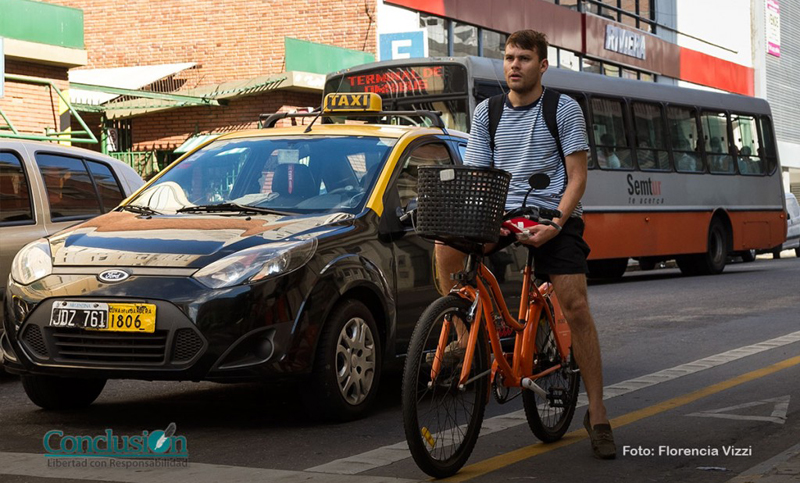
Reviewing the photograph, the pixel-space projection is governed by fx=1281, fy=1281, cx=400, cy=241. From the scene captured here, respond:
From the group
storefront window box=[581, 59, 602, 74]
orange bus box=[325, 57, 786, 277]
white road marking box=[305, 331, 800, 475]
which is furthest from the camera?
storefront window box=[581, 59, 602, 74]

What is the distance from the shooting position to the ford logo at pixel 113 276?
6363 mm

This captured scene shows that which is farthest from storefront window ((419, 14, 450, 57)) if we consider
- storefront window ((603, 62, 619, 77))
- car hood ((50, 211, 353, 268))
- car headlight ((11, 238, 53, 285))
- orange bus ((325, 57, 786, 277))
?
car headlight ((11, 238, 53, 285))

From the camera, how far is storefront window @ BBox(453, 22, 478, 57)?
97.4 ft

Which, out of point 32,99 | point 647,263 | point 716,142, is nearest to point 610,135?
point 716,142

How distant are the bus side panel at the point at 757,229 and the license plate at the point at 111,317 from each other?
1861 centimetres

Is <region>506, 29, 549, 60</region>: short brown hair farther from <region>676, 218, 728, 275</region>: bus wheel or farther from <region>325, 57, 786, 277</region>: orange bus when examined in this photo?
<region>676, 218, 728, 275</region>: bus wheel

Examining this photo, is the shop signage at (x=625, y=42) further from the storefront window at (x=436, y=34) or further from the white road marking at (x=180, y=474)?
the white road marking at (x=180, y=474)

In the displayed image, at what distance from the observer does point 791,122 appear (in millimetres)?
52594

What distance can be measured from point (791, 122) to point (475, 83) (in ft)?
125

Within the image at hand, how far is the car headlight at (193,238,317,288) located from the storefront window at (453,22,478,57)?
2330 centimetres

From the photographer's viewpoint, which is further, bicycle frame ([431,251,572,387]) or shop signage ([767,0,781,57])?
shop signage ([767,0,781,57])

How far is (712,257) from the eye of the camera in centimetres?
2252

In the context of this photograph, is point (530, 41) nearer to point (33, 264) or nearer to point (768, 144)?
point (33, 264)

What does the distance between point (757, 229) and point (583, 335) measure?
19264 millimetres
